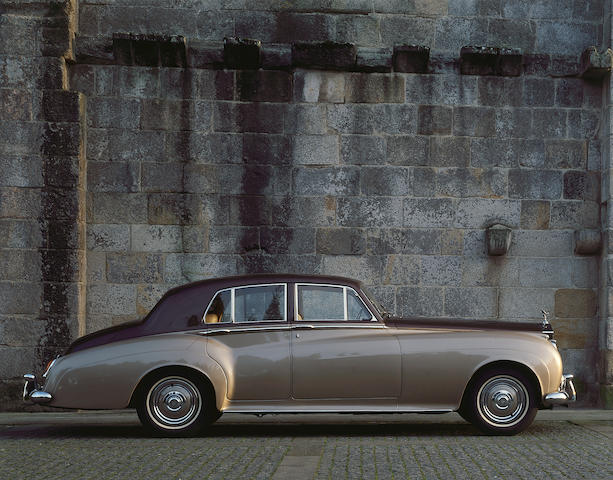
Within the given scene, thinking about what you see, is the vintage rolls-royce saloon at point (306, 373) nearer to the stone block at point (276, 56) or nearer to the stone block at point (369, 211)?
the stone block at point (369, 211)

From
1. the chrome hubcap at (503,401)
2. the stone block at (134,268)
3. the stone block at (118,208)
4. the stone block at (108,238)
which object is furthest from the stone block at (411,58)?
the chrome hubcap at (503,401)

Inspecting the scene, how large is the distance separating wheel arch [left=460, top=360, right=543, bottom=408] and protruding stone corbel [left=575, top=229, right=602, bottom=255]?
144 inches

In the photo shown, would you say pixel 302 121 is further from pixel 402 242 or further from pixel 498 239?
pixel 498 239

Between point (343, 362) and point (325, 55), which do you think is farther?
point (325, 55)

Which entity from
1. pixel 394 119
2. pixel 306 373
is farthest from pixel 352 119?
pixel 306 373

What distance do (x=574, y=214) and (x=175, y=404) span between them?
5967 mm

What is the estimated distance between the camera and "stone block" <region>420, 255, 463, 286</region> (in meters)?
11.9

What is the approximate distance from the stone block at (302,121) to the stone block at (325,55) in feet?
1.80

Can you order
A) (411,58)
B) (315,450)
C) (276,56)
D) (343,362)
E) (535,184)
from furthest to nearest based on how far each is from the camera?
(535,184), (411,58), (276,56), (343,362), (315,450)

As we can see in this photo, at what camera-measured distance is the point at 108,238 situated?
11.7 meters

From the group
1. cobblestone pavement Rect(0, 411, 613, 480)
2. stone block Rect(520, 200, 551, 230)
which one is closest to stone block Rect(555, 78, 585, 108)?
stone block Rect(520, 200, 551, 230)

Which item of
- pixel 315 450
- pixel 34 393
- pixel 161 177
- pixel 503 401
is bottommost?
pixel 315 450

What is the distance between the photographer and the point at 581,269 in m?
12.0

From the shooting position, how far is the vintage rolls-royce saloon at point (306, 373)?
8.56 metres
